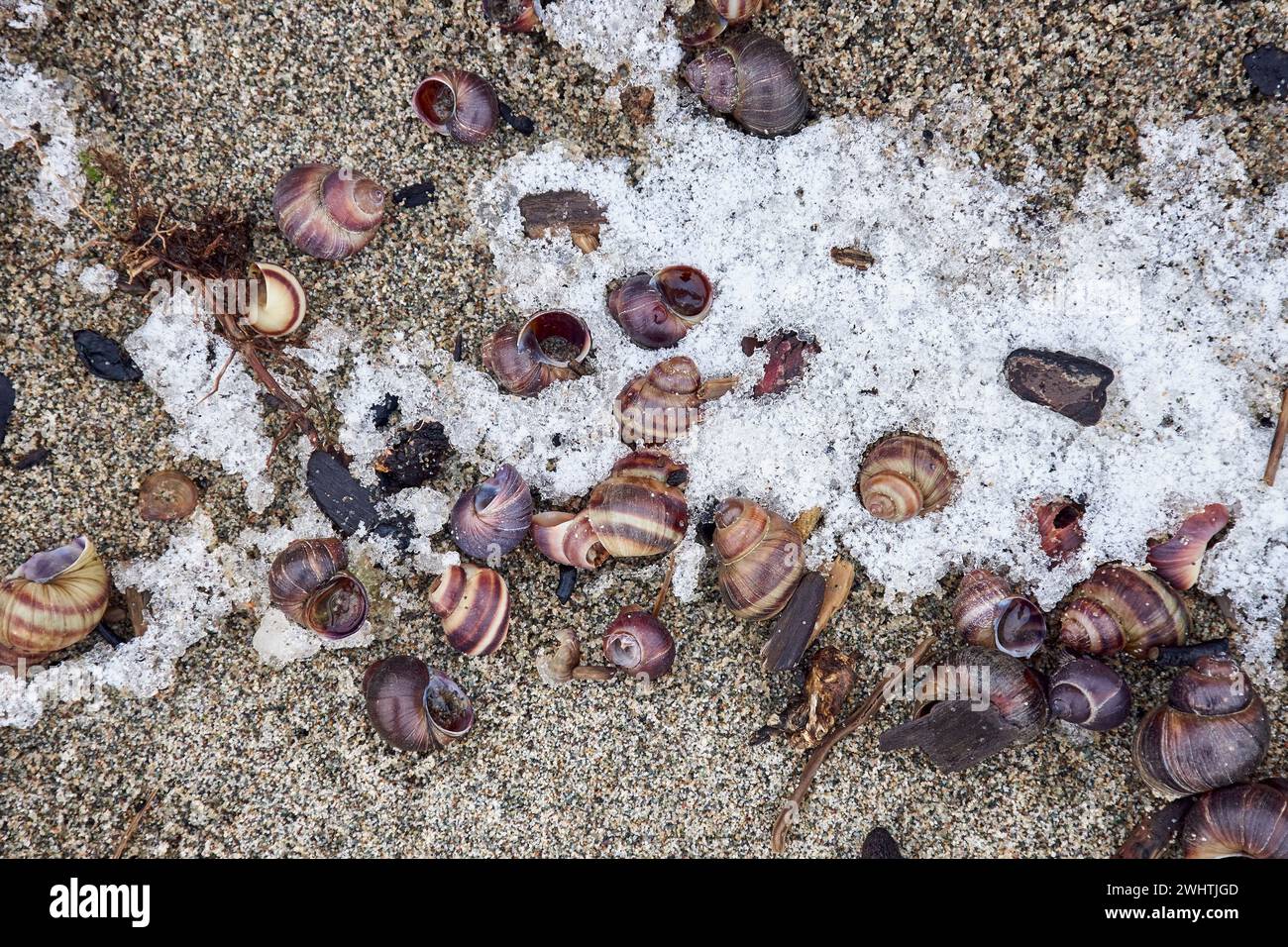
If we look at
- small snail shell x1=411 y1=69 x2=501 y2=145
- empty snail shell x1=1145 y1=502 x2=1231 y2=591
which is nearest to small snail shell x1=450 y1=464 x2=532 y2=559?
small snail shell x1=411 y1=69 x2=501 y2=145

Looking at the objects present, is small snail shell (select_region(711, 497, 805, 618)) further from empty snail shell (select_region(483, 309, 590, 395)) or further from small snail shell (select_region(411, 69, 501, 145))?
small snail shell (select_region(411, 69, 501, 145))

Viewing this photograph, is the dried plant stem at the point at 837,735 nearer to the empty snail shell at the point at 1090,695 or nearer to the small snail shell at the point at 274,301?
the empty snail shell at the point at 1090,695

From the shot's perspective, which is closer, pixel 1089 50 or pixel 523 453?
pixel 1089 50

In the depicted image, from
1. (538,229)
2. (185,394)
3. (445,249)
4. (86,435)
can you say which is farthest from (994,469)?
(86,435)

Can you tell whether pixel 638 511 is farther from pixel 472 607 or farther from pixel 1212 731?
pixel 1212 731

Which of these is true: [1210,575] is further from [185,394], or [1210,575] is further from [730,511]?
[185,394]

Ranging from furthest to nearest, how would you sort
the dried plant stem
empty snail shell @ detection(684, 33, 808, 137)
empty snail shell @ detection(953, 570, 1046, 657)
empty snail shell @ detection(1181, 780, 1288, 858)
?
1. the dried plant stem
2. empty snail shell @ detection(953, 570, 1046, 657)
3. empty snail shell @ detection(684, 33, 808, 137)
4. empty snail shell @ detection(1181, 780, 1288, 858)
